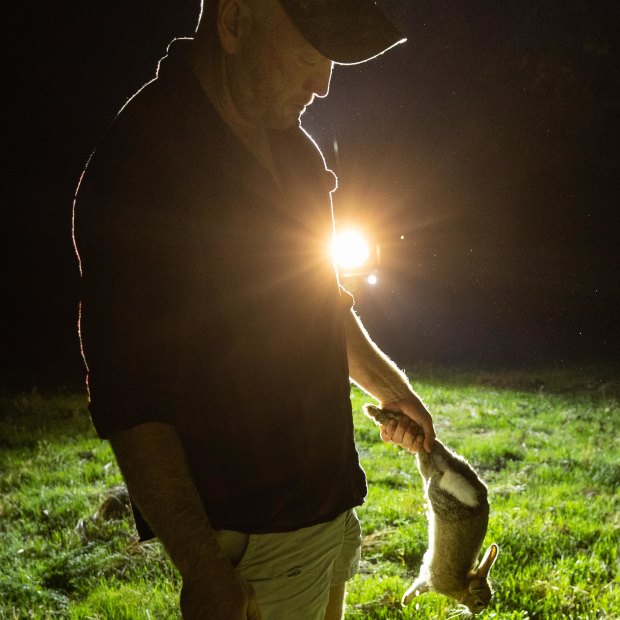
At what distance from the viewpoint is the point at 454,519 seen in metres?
2.15

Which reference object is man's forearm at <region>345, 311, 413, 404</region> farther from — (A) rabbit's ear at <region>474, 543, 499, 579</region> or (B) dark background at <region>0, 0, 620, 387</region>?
(B) dark background at <region>0, 0, 620, 387</region>

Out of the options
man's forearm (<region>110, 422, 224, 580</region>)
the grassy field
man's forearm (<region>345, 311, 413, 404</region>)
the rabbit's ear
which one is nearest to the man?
man's forearm (<region>110, 422, 224, 580</region>)

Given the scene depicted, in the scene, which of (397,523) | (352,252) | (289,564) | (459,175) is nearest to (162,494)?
(289,564)

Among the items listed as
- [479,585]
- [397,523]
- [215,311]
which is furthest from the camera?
[397,523]

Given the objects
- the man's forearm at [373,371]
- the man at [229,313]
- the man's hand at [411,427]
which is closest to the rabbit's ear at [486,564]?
the man's hand at [411,427]

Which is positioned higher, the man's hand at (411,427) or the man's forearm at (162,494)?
the man's forearm at (162,494)

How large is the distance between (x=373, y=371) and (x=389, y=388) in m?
0.10

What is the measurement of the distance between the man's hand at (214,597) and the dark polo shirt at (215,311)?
0.72 ft

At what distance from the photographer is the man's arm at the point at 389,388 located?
7.03 feet

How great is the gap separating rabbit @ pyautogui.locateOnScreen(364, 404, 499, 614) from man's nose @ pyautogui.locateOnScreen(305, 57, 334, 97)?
128cm

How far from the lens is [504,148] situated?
19.1 metres

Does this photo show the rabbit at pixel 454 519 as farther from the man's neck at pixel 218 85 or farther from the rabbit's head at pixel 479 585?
the man's neck at pixel 218 85

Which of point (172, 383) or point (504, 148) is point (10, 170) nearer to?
point (504, 148)

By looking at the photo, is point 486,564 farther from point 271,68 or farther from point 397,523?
point 271,68
